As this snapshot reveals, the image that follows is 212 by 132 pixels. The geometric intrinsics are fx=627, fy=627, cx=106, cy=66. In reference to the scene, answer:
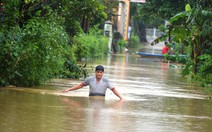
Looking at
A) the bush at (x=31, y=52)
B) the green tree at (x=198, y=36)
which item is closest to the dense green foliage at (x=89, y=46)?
the green tree at (x=198, y=36)

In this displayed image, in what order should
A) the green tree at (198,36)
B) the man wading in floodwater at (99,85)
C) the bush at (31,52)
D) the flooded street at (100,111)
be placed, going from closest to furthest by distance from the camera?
1. the flooded street at (100,111)
2. the man wading in floodwater at (99,85)
3. the bush at (31,52)
4. the green tree at (198,36)

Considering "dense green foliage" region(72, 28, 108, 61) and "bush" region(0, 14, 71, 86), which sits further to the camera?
"dense green foliage" region(72, 28, 108, 61)

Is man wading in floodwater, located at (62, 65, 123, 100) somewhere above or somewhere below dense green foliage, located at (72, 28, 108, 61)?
below

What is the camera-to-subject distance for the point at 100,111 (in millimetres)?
12797

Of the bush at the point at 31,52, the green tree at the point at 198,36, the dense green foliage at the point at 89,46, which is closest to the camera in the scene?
the bush at the point at 31,52

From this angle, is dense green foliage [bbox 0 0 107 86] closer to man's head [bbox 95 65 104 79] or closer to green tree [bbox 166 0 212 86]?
man's head [bbox 95 65 104 79]

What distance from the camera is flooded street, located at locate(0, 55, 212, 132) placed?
10494mm

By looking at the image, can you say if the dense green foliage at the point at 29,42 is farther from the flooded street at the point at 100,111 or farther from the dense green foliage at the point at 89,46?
the dense green foliage at the point at 89,46

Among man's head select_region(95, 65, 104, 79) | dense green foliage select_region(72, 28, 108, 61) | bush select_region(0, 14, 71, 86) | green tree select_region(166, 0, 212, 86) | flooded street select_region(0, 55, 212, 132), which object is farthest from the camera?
dense green foliage select_region(72, 28, 108, 61)

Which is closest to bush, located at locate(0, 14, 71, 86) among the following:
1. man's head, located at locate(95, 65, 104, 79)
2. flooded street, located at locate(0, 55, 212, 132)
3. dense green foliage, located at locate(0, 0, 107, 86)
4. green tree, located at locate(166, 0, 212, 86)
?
dense green foliage, located at locate(0, 0, 107, 86)

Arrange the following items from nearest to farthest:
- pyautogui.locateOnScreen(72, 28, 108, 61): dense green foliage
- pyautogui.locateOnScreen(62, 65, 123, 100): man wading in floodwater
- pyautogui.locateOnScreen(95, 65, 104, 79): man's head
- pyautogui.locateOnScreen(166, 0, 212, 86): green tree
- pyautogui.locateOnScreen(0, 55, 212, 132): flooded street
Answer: pyautogui.locateOnScreen(0, 55, 212, 132): flooded street < pyautogui.locateOnScreen(95, 65, 104, 79): man's head < pyautogui.locateOnScreen(62, 65, 123, 100): man wading in floodwater < pyautogui.locateOnScreen(166, 0, 212, 86): green tree < pyautogui.locateOnScreen(72, 28, 108, 61): dense green foliage

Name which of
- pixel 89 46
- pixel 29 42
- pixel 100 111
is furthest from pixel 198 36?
pixel 100 111

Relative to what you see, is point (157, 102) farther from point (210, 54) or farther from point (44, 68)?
point (210, 54)

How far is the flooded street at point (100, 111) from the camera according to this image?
413 inches
